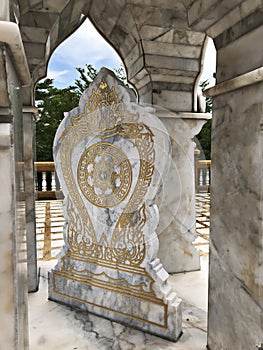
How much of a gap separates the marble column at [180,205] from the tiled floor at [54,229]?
0.79 metres

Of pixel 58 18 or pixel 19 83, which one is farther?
pixel 58 18

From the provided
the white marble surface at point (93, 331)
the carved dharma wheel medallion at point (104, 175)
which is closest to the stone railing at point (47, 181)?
the white marble surface at point (93, 331)

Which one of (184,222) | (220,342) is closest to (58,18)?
(184,222)

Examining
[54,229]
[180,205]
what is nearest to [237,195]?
[180,205]

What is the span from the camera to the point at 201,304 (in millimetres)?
2760

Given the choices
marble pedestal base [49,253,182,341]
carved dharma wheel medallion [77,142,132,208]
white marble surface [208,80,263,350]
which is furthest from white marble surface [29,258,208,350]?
carved dharma wheel medallion [77,142,132,208]

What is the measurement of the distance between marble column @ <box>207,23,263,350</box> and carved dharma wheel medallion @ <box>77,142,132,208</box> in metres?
0.79

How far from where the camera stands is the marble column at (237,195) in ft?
5.04

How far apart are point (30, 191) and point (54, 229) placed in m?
2.57

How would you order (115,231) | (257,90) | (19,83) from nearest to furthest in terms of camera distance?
(19,83), (257,90), (115,231)

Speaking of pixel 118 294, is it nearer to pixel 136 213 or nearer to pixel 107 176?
pixel 136 213

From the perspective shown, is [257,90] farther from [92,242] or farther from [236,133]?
[92,242]

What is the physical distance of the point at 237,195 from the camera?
5.59ft

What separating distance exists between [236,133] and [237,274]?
789 mm
